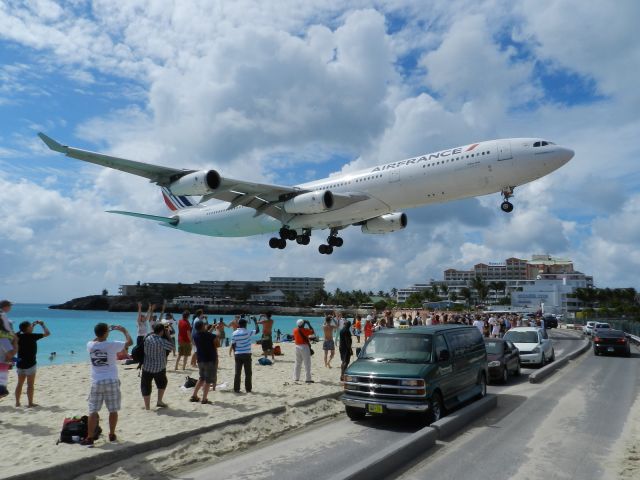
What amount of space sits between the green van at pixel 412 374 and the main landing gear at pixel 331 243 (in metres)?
20.7

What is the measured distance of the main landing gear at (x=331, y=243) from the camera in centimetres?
3098

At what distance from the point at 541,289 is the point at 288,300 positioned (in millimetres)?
98436

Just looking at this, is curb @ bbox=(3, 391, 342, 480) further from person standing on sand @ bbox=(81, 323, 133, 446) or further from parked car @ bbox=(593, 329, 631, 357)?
parked car @ bbox=(593, 329, 631, 357)

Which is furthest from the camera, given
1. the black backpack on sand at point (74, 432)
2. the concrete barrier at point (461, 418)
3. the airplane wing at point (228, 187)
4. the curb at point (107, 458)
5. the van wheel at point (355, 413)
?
the airplane wing at point (228, 187)

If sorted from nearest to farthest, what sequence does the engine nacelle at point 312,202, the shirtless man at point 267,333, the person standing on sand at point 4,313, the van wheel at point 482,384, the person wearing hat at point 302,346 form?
the person standing on sand at point 4,313 → the van wheel at point 482,384 → the person wearing hat at point 302,346 → the shirtless man at point 267,333 → the engine nacelle at point 312,202

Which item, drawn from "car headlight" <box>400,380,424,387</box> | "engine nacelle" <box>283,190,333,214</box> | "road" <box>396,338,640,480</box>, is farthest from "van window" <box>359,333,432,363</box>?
"engine nacelle" <box>283,190,333,214</box>

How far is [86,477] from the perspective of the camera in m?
6.11

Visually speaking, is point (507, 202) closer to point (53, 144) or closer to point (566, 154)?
point (566, 154)

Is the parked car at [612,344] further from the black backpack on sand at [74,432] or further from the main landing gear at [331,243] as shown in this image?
the black backpack on sand at [74,432]

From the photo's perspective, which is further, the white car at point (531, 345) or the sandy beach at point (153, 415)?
the white car at point (531, 345)

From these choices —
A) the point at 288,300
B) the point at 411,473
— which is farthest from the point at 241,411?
the point at 288,300

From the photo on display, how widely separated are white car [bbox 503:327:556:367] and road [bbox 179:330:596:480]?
9361 mm

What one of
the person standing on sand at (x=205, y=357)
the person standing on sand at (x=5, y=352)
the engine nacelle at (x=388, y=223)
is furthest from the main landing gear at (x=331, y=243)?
the person standing on sand at (x=5, y=352)

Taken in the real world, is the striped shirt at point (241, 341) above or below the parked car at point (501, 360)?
above
